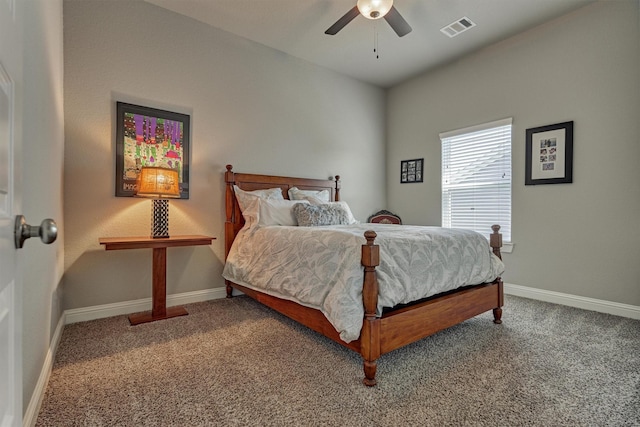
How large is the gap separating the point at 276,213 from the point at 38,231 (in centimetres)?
251

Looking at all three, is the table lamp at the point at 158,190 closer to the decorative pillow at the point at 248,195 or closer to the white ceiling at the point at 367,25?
the decorative pillow at the point at 248,195

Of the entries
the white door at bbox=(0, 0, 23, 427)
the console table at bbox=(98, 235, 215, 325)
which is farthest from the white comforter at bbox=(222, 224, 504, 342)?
the white door at bbox=(0, 0, 23, 427)

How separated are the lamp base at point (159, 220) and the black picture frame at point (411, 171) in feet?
10.9

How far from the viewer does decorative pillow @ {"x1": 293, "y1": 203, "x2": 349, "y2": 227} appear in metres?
3.05

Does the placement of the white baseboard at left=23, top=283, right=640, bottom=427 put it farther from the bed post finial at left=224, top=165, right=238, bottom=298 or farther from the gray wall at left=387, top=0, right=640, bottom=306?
the bed post finial at left=224, top=165, right=238, bottom=298

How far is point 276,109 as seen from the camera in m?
3.77

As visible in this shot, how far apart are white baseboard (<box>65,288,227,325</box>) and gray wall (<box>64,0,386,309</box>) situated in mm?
51

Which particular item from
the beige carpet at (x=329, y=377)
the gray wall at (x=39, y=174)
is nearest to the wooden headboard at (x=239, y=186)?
the beige carpet at (x=329, y=377)

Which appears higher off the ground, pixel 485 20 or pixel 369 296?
pixel 485 20

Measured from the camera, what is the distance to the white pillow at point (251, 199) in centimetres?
311

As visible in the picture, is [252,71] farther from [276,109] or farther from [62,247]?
[62,247]

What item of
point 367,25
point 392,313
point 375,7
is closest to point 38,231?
point 392,313

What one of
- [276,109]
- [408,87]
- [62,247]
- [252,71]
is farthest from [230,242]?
[408,87]

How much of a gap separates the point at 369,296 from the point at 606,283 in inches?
A: 105
